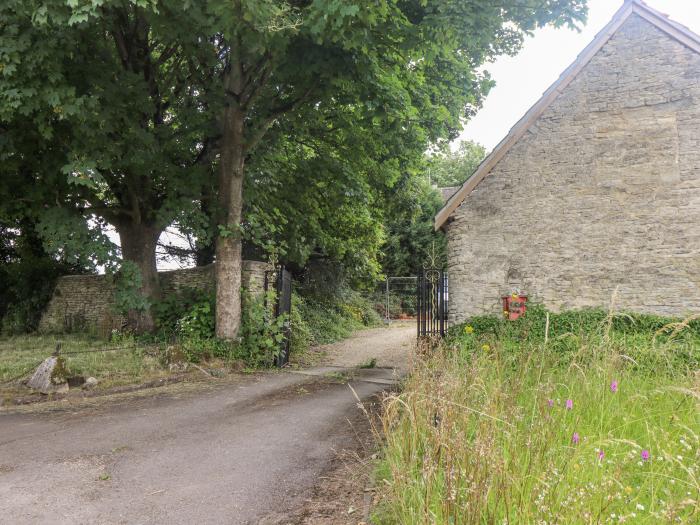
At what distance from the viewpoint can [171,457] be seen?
15.5ft

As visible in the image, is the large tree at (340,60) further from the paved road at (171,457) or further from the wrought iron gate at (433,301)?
the paved road at (171,457)

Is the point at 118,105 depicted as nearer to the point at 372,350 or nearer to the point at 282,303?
the point at 282,303

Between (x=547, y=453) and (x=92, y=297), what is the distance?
47.9 feet

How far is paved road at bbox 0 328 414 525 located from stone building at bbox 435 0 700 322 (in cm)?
437

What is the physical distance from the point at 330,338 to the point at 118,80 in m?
9.79

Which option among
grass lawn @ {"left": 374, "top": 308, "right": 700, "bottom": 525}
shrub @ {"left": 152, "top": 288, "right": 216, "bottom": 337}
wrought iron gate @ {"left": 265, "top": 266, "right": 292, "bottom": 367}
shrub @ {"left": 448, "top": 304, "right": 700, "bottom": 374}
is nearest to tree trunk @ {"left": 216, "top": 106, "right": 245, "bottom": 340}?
shrub @ {"left": 152, "top": 288, "right": 216, "bottom": 337}

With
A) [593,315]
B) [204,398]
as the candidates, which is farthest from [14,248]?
[593,315]

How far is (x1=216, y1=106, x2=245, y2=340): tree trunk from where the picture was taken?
32.4 feet

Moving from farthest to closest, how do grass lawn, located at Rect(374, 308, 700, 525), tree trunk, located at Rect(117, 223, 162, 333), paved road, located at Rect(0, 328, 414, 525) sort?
tree trunk, located at Rect(117, 223, 162, 333) → paved road, located at Rect(0, 328, 414, 525) → grass lawn, located at Rect(374, 308, 700, 525)

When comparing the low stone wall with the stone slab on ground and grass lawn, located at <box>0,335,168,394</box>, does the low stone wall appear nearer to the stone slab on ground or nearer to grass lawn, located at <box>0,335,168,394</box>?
grass lawn, located at <box>0,335,168,394</box>

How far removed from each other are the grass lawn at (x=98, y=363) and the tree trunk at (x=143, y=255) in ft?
2.10

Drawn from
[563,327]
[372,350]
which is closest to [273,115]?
[563,327]

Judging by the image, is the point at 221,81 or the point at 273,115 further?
the point at 221,81

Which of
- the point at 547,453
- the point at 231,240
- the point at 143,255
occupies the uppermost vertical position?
the point at 231,240
